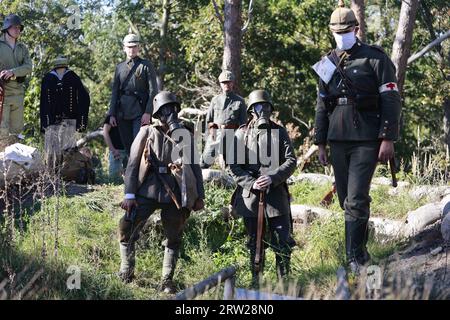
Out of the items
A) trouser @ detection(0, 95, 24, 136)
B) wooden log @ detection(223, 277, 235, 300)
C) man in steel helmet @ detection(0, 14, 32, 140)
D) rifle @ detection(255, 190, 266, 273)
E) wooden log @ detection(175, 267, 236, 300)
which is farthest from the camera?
trouser @ detection(0, 95, 24, 136)

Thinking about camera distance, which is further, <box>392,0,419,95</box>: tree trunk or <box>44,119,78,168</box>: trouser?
<box>392,0,419,95</box>: tree trunk

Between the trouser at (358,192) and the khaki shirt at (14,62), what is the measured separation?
4.94 meters

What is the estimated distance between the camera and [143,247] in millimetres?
9172

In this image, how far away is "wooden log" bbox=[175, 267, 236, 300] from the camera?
5.14m

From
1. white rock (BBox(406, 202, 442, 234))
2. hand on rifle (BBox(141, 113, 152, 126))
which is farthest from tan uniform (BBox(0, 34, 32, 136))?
white rock (BBox(406, 202, 442, 234))

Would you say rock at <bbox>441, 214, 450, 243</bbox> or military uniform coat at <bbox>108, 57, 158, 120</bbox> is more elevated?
military uniform coat at <bbox>108, 57, 158, 120</bbox>

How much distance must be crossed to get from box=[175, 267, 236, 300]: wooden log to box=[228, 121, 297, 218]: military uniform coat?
190 centimetres

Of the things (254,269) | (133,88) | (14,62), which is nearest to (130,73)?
(133,88)

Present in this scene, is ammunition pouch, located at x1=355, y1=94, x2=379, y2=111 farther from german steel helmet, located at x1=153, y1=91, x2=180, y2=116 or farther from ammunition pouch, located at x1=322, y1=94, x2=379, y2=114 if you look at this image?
german steel helmet, located at x1=153, y1=91, x2=180, y2=116

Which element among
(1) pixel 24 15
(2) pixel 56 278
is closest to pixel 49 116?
(2) pixel 56 278

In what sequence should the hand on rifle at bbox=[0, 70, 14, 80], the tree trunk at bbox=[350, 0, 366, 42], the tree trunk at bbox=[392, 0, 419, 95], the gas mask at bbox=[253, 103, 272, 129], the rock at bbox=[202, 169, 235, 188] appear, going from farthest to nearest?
the tree trunk at bbox=[392, 0, 419, 95] < the tree trunk at bbox=[350, 0, 366, 42] < the rock at bbox=[202, 169, 235, 188] < the hand on rifle at bbox=[0, 70, 14, 80] < the gas mask at bbox=[253, 103, 272, 129]

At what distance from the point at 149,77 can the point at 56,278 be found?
3.49 m

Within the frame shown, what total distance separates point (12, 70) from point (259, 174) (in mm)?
4017

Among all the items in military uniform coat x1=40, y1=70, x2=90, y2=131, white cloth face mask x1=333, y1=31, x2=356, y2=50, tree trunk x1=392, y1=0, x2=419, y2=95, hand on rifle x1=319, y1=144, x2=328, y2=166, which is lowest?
hand on rifle x1=319, y1=144, x2=328, y2=166
